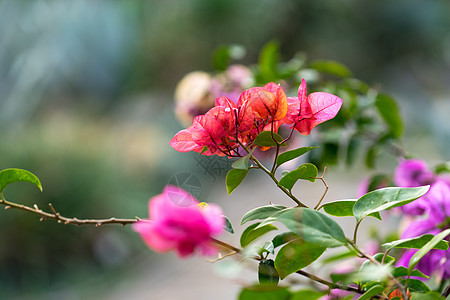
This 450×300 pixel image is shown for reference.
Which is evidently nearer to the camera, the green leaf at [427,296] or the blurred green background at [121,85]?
the green leaf at [427,296]

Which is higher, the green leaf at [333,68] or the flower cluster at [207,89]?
the flower cluster at [207,89]

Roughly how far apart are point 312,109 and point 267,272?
0.07 meters

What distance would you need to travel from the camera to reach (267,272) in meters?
0.18

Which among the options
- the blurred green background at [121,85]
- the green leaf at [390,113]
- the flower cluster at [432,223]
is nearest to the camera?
the flower cluster at [432,223]

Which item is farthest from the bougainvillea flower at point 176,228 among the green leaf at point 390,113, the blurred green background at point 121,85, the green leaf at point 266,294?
the blurred green background at point 121,85

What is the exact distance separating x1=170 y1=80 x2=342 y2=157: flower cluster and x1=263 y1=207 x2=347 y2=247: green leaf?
0.05m

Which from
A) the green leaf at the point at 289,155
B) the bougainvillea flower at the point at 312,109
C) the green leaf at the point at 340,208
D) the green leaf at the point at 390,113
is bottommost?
the green leaf at the point at 340,208

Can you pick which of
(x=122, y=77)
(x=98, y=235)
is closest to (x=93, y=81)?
(x=122, y=77)

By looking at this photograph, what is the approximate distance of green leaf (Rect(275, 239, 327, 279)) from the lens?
6.8 inches

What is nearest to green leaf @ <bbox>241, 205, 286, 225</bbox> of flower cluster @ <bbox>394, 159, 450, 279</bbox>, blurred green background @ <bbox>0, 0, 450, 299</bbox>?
flower cluster @ <bbox>394, 159, 450, 279</bbox>

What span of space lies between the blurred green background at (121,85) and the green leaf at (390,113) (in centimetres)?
64

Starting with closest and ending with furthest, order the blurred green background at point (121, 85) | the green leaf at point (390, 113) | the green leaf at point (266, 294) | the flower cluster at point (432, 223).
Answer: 1. the green leaf at point (266, 294)
2. the flower cluster at point (432, 223)
3. the green leaf at point (390, 113)
4. the blurred green background at point (121, 85)

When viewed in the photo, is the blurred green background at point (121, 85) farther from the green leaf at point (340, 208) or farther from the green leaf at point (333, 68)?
the green leaf at point (340, 208)

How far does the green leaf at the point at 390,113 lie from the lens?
0.36 meters
